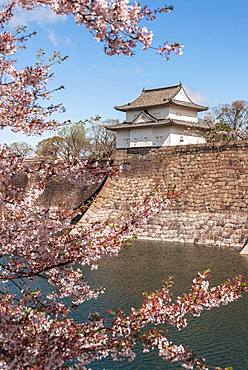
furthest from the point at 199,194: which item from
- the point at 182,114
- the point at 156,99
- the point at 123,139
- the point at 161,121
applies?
the point at 156,99

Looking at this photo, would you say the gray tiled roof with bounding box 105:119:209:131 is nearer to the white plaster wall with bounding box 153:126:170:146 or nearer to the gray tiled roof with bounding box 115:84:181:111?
the white plaster wall with bounding box 153:126:170:146

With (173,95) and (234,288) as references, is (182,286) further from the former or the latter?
(173,95)

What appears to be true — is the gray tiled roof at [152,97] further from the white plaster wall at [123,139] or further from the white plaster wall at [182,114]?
the white plaster wall at [123,139]

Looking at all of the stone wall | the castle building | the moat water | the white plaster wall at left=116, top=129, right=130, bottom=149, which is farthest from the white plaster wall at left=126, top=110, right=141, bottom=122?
the moat water

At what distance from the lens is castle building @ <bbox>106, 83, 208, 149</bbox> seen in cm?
2270

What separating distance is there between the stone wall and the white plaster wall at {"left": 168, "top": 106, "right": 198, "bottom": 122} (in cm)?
387

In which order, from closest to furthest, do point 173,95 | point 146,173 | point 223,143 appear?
point 223,143, point 146,173, point 173,95

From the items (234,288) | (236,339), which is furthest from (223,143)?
(234,288)

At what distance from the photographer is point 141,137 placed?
23.4 meters

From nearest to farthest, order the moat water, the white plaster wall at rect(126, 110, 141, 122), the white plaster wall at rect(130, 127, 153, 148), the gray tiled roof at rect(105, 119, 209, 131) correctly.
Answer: the moat water, the gray tiled roof at rect(105, 119, 209, 131), the white plaster wall at rect(130, 127, 153, 148), the white plaster wall at rect(126, 110, 141, 122)

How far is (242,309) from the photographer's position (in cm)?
866

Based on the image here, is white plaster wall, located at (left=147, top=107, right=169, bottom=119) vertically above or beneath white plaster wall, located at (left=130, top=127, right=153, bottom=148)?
above

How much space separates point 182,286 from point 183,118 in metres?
15.0

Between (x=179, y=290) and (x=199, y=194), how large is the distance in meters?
7.82
